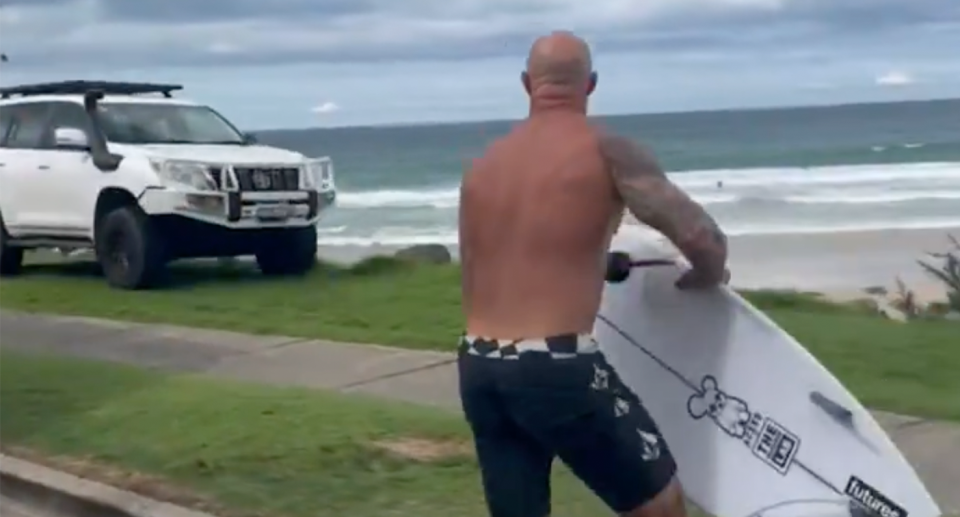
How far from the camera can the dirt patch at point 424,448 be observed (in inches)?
305

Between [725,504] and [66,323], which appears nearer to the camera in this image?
[725,504]

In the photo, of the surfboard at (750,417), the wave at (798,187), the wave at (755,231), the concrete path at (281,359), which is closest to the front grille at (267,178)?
the concrete path at (281,359)

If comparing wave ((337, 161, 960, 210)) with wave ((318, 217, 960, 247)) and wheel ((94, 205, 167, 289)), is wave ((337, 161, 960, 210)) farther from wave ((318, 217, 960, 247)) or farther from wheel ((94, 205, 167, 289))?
wheel ((94, 205, 167, 289))

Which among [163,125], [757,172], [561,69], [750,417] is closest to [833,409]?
[750,417]

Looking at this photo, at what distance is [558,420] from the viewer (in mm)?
4562

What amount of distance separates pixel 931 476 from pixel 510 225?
334 centimetres

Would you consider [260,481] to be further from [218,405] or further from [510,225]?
[510,225]

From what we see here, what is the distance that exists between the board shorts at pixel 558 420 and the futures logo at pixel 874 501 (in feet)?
1.97

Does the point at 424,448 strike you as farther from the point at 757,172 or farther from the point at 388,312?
the point at 757,172

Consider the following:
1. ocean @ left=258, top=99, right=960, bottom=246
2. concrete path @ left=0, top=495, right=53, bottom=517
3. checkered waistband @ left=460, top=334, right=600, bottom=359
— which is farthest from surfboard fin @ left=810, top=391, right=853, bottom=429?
concrete path @ left=0, top=495, right=53, bottom=517

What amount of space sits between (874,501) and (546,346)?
114cm

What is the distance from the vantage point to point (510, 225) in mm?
4613

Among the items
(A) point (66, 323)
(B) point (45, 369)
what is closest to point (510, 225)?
(B) point (45, 369)

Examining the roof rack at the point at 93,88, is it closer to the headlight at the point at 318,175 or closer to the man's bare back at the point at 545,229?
the headlight at the point at 318,175
